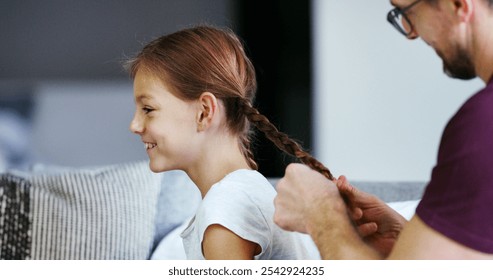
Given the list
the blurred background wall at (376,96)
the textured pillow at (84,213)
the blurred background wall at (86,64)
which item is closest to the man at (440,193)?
the blurred background wall at (376,96)

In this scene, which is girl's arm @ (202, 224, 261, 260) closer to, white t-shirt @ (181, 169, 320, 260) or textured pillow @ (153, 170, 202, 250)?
white t-shirt @ (181, 169, 320, 260)

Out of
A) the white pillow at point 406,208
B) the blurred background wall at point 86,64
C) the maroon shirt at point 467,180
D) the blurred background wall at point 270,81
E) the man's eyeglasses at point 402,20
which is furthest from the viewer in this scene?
the blurred background wall at point 86,64

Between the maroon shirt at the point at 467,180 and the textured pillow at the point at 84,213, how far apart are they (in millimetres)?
815

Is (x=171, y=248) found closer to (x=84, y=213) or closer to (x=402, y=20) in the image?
(x=84, y=213)

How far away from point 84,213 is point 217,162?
57 cm

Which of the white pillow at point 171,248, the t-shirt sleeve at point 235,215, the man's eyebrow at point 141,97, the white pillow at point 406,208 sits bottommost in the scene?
the white pillow at point 171,248

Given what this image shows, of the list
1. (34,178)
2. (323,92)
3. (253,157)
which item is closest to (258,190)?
(253,157)

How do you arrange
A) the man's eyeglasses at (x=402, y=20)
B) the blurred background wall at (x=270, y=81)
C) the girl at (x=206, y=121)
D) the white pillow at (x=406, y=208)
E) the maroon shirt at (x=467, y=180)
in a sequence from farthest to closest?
the blurred background wall at (x=270, y=81) < the white pillow at (x=406, y=208) < the girl at (x=206, y=121) < the man's eyeglasses at (x=402, y=20) < the maroon shirt at (x=467, y=180)

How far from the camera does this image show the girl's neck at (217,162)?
39.3 inches

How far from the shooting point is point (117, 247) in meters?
1.45

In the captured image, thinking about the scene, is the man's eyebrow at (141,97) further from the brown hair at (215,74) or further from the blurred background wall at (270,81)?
the blurred background wall at (270,81)

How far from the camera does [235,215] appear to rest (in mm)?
910

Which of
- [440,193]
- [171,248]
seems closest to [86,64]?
[171,248]

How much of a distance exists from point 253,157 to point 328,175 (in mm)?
132
